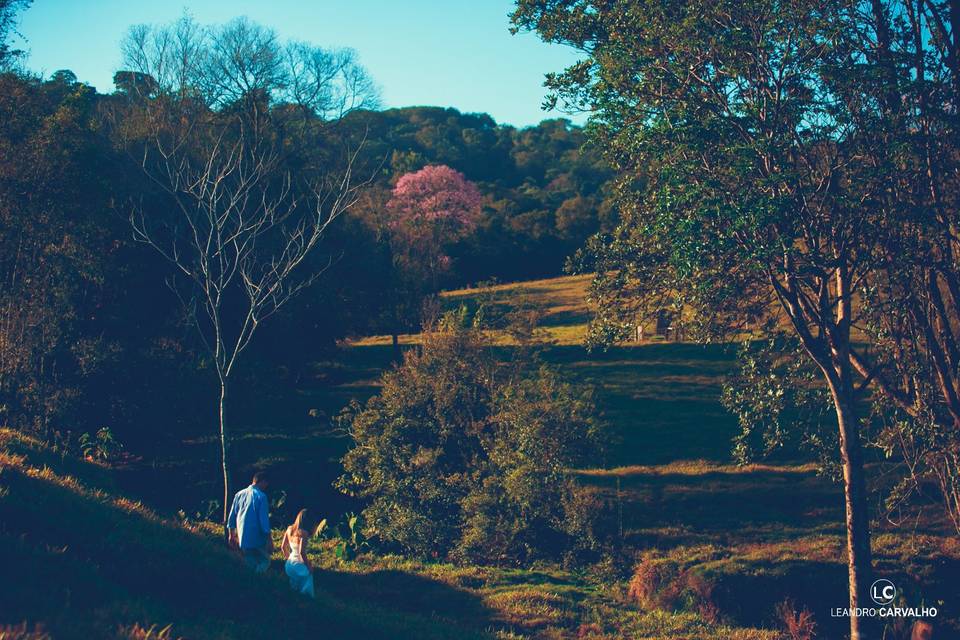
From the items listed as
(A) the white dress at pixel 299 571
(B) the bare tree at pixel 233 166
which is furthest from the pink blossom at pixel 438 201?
(A) the white dress at pixel 299 571

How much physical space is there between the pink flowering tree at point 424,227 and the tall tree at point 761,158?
2312 centimetres

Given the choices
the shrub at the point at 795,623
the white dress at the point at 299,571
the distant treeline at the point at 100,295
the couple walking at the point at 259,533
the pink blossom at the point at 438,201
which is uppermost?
the pink blossom at the point at 438,201

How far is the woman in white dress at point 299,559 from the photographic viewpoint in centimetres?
942

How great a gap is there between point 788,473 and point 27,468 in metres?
22.1

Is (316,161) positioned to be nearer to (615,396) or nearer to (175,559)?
(615,396)

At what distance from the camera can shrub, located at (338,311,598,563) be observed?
17.8 m

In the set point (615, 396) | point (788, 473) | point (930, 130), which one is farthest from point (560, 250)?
point (930, 130)

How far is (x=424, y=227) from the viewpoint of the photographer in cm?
4762

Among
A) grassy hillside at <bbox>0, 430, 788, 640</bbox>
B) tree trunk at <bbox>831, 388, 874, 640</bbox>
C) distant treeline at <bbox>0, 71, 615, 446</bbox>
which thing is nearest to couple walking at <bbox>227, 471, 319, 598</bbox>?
grassy hillside at <bbox>0, 430, 788, 640</bbox>

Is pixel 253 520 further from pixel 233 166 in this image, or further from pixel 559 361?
pixel 559 361

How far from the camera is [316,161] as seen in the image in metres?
32.7

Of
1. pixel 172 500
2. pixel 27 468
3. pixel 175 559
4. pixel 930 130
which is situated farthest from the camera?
pixel 172 500

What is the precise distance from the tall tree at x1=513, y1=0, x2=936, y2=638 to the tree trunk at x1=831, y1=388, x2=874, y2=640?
2cm

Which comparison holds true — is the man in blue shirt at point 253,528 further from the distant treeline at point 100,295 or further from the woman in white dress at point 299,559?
the distant treeline at point 100,295
